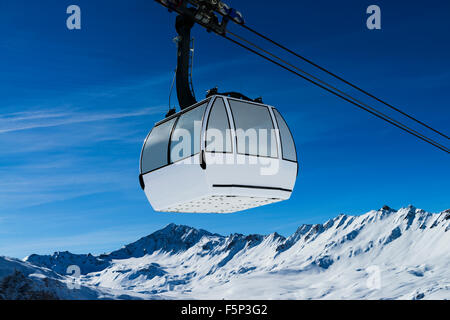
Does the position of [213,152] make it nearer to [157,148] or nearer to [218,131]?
[218,131]

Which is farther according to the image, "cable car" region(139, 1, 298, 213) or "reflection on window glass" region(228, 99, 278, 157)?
"reflection on window glass" region(228, 99, 278, 157)

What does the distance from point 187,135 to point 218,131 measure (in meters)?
0.60

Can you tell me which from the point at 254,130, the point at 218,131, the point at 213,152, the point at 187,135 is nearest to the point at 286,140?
the point at 254,130

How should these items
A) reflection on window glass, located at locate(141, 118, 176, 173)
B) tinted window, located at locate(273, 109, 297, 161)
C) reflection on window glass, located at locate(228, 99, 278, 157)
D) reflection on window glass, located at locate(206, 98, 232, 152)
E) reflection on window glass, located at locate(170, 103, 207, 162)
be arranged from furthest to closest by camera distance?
1. tinted window, located at locate(273, 109, 297, 161)
2. reflection on window glass, located at locate(141, 118, 176, 173)
3. reflection on window glass, located at locate(228, 99, 278, 157)
4. reflection on window glass, located at locate(170, 103, 207, 162)
5. reflection on window glass, located at locate(206, 98, 232, 152)

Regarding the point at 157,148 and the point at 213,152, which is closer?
the point at 213,152

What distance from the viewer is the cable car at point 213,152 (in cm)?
793

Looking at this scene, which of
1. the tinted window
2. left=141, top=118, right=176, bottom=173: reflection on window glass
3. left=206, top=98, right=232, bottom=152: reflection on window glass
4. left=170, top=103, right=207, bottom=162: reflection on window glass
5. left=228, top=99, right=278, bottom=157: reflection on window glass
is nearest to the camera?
left=206, top=98, right=232, bottom=152: reflection on window glass

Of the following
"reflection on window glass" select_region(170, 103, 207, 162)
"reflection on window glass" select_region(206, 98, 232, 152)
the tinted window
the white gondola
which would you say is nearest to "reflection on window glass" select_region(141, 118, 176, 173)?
the white gondola

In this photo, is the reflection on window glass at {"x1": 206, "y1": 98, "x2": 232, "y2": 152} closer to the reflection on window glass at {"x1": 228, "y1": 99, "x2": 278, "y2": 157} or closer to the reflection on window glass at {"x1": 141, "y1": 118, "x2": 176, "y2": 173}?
the reflection on window glass at {"x1": 228, "y1": 99, "x2": 278, "y2": 157}

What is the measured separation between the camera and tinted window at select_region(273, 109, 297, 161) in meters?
9.07

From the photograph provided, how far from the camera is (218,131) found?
26.2 ft

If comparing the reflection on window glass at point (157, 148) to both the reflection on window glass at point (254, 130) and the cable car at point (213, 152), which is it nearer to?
the cable car at point (213, 152)
